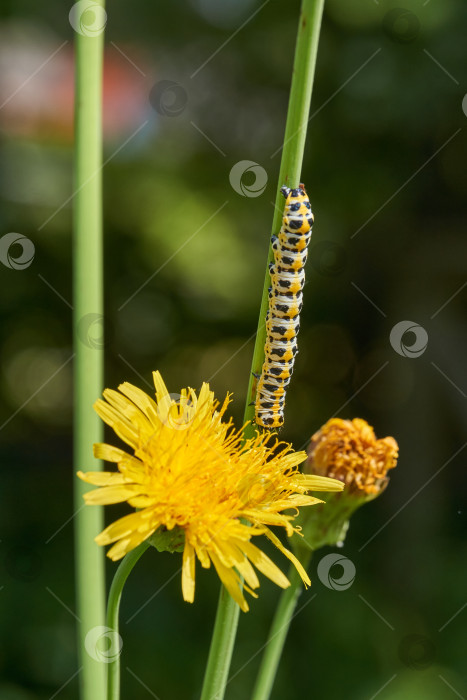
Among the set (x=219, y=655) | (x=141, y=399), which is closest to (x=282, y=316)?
(x=141, y=399)

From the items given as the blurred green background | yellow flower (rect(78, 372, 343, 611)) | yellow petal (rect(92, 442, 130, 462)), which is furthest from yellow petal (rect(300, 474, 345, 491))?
the blurred green background

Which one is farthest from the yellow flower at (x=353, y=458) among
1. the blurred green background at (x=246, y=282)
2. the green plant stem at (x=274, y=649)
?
the blurred green background at (x=246, y=282)

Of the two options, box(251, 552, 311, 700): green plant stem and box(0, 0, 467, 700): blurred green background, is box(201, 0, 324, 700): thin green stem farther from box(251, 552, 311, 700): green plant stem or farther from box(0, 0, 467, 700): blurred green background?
box(0, 0, 467, 700): blurred green background

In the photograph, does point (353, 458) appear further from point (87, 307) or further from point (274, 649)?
point (87, 307)

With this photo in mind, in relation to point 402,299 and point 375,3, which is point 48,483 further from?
point 375,3

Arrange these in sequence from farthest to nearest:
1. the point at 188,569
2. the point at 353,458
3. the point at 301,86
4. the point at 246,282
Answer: the point at 246,282 < the point at 353,458 < the point at 188,569 < the point at 301,86

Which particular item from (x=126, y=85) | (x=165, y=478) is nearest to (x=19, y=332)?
(x=126, y=85)
